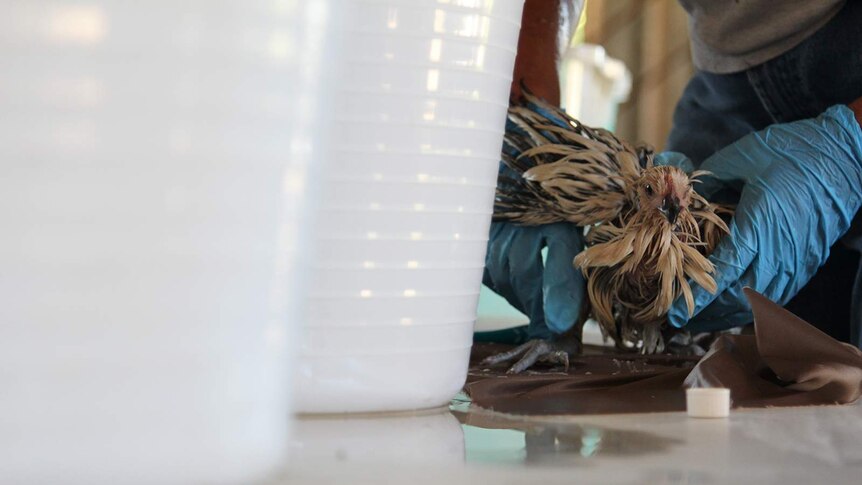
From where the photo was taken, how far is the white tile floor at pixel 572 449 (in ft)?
1.36

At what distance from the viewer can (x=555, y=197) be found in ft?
2.89

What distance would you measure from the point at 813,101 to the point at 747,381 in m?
0.47

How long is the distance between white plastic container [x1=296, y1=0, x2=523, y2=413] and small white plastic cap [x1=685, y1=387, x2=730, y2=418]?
6.7 inches

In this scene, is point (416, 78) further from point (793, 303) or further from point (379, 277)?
point (793, 303)

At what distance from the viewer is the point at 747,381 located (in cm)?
66

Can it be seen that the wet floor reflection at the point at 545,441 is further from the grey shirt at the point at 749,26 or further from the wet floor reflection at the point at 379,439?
the grey shirt at the point at 749,26

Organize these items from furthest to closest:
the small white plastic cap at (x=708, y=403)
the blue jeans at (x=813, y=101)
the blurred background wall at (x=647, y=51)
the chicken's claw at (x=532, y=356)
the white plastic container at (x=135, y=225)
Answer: the blurred background wall at (x=647, y=51), the blue jeans at (x=813, y=101), the chicken's claw at (x=532, y=356), the small white plastic cap at (x=708, y=403), the white plastic container at (x=135, y=225)

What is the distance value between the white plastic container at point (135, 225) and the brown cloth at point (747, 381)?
300 mm

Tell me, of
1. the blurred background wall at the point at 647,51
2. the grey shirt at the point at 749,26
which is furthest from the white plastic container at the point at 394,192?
the blurred background wall at the point at 647,51

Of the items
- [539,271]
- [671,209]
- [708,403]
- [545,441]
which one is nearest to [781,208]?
[671,209]

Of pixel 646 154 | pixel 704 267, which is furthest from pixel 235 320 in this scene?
pixel 646 154

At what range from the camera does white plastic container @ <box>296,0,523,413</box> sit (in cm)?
49

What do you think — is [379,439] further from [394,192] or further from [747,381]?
[747,381]

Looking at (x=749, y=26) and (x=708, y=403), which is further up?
(x=749, y=26)
